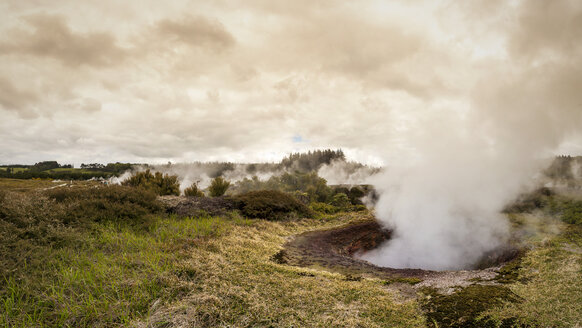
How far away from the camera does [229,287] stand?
4094 millimetres

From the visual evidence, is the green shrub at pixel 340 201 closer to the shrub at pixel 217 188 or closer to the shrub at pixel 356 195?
the shrub at pixel 356 195

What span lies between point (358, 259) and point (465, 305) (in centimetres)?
386

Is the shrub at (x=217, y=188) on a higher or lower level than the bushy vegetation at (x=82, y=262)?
higher

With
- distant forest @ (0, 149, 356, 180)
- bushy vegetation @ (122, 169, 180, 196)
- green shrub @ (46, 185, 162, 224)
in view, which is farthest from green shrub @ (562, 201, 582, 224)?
distant forest @ (0, 149, 356, 180)

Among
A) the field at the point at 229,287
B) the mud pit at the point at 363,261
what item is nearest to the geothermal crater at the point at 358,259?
the mud pit at the point at 363,261

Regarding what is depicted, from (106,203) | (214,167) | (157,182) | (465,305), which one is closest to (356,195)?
(157,182)

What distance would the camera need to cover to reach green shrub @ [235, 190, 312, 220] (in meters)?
12.1

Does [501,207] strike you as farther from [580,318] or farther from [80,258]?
[80,258]

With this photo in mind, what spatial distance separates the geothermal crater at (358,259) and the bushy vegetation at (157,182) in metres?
11.5

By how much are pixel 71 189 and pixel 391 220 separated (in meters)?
12.1

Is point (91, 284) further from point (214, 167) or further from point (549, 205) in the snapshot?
point (214, 167)

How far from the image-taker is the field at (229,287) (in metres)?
3.24

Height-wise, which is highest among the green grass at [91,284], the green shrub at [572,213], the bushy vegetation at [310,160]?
the bushy vegetation at [310,160]

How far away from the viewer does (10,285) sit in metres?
4.16
